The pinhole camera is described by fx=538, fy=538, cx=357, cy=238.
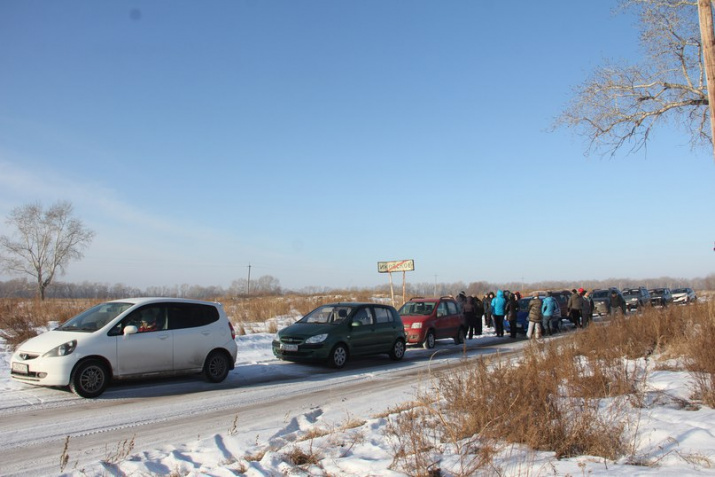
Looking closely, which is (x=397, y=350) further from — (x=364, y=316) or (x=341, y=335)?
(x=341, y=335)

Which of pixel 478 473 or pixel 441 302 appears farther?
pixel 441 302

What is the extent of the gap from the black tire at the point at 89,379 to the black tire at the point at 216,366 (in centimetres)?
199

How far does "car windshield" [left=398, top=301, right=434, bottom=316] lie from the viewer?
18500mm

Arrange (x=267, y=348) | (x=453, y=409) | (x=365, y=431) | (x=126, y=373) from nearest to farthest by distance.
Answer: (x=453, y=409), (x=365, y=431), (x=126, y=373), (x=267, y=348)

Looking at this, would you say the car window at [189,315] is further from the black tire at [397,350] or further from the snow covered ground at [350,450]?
the black tire at [397,350]

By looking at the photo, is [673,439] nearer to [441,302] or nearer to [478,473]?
[478,473]

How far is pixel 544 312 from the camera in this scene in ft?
61.8

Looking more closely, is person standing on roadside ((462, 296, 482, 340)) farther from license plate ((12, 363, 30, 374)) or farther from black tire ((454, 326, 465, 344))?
license plate ((12, 363, 30, 374))

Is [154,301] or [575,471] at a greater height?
[154,301]

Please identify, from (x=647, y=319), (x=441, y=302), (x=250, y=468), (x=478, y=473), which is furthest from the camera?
(x=441, y=302)

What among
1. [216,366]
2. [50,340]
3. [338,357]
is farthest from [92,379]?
[338,357]

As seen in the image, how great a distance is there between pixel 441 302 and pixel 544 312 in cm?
362

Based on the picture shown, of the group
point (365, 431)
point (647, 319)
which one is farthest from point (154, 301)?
point (647, 319)

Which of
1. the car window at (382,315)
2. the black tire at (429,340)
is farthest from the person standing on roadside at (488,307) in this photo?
the car window at (382,315)
